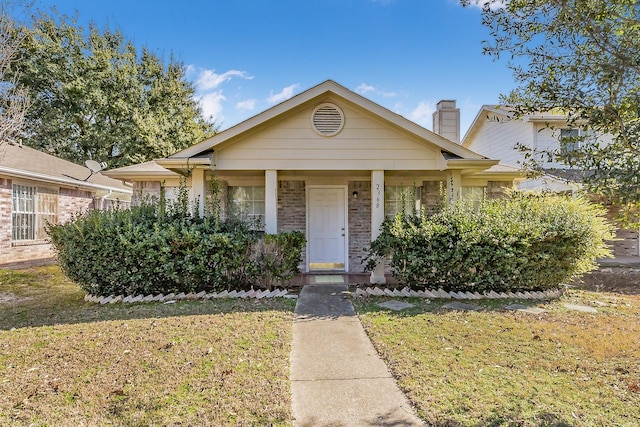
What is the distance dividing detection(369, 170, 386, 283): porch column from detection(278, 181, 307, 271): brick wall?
2462 mm

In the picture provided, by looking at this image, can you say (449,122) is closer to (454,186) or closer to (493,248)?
(454,186)

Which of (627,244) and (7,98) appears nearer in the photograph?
(7,98)

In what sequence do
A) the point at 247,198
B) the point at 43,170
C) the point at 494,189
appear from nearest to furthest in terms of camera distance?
the point at 247,198 → the point at 494,189 → the point at 43,170

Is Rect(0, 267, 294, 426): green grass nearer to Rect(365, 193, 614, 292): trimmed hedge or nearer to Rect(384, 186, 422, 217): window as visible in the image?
Rect(365, 193, 614, 292): trimmed hedge

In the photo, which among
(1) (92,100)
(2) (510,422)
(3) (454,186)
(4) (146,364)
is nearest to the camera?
(2) (510,422)

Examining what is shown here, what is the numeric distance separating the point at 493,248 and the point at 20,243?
1372 cm

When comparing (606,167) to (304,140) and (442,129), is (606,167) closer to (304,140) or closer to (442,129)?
(304,140)

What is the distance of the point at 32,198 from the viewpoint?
12.0 meters

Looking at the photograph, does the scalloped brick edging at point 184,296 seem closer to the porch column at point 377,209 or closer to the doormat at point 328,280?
the doormat at point 328,280

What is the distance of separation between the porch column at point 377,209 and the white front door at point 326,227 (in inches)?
75.5

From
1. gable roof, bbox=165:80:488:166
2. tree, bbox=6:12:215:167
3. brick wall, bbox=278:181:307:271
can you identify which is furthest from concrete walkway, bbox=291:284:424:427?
tree, bbox=6:12:215:167

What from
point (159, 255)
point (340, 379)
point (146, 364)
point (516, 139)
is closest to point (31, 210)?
point (159, 255)

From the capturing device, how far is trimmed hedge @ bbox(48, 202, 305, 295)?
22.4 feet

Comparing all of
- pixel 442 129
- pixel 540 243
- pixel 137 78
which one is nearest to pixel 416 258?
pixel 540 243
